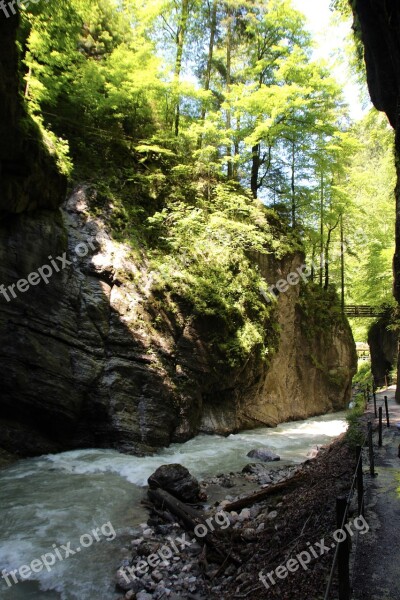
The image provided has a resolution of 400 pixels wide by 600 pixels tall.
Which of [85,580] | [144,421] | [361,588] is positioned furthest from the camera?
[144,421]

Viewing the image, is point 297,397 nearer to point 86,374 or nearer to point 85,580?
point 86,374

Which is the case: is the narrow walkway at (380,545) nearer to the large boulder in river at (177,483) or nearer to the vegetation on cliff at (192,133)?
the large boulder in river at (177,483)

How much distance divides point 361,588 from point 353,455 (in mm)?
4336

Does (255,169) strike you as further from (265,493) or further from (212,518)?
(212,518)

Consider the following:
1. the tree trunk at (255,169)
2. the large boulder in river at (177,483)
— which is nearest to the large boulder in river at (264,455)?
the large boulder in river at (177,483)

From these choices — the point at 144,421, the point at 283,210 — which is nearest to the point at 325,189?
the point at 283,210

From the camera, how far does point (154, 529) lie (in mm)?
6438

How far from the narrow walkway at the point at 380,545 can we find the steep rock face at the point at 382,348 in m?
24.4

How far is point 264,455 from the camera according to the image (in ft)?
35.3

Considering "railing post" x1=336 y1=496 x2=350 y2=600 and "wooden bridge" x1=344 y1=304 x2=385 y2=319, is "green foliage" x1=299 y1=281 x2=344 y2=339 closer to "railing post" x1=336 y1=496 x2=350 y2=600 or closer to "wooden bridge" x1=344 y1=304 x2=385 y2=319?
"wooden bridge" x1=344 y1=304 x2=385 y2=319

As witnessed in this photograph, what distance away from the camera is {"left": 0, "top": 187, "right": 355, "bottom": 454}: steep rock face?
Answer: 9.59 m

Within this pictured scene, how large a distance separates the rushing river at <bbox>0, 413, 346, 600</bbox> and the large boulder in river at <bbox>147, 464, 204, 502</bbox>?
45 cm

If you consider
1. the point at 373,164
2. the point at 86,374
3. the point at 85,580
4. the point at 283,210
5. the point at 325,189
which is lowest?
the point at 85,580

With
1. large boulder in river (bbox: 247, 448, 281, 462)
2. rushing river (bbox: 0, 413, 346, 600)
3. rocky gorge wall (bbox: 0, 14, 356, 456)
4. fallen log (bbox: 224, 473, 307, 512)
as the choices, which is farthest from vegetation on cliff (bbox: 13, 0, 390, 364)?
fallen log (bbox: 224, 473, 307, 512)
